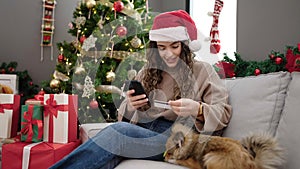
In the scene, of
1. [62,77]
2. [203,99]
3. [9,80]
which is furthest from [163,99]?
[9,80]

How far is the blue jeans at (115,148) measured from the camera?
120 cm

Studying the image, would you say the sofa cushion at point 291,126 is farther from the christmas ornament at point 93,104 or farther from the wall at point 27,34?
the wall at point 27,34

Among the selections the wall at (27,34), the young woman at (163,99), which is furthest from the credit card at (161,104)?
the wall at (27,34)

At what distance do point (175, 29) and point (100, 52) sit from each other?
1.13 metres

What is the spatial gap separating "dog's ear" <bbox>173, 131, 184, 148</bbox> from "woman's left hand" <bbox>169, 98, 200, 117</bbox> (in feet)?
0.30

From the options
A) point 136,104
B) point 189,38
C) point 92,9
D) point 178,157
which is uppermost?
point 92,9

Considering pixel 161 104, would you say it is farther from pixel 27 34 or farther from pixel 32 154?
pixel 27 34

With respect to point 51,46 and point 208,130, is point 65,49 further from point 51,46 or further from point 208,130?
point 208,130

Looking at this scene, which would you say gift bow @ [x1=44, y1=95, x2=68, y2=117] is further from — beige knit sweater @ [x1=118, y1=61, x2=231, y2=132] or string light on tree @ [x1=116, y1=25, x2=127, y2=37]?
string light on tree @ [x1=116, y1=25, x2=127, y2=37]

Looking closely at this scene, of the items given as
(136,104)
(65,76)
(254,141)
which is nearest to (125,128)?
(136,104)

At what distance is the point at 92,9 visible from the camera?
101 inches

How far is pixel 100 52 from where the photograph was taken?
245cm

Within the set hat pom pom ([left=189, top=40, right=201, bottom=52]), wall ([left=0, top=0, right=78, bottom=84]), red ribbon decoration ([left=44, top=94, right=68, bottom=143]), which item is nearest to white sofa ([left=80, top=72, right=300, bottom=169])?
hat pom pom ([left=189, top=40, right=201, bottom=52])

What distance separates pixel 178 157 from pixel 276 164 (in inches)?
12.8
